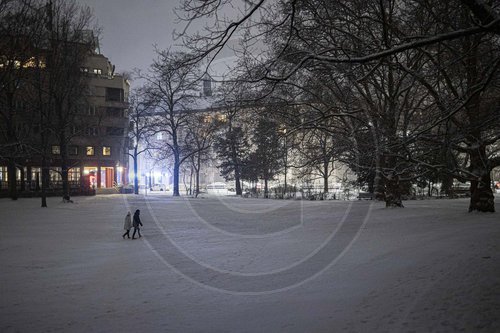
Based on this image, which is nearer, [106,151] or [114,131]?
[114,131]

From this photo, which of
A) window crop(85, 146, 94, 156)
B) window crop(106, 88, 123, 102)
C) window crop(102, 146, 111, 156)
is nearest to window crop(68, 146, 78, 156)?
window crop(85, 146, 94, 156)

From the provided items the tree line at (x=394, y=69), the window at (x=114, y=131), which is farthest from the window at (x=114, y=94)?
the tree line at (x=394, y=69)

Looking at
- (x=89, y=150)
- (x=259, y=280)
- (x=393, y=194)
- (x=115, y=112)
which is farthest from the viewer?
(x=115, y=112)

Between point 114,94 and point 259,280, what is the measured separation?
65.7m

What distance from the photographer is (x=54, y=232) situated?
1791 centimetres

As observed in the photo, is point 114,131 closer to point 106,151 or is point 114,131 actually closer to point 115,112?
point 106,151

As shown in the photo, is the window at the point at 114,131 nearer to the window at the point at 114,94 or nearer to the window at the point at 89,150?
the window at the point at 89,150

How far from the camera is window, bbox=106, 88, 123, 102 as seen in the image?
68856 millimetres

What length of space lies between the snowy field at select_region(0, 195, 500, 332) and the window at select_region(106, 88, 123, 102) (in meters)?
55.0

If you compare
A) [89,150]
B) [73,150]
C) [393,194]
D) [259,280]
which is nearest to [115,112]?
[89,150]

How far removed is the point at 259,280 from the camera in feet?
32.0

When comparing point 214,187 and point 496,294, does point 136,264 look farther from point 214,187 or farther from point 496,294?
point 214,187

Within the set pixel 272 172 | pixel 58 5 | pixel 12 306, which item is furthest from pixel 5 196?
pixel 12 306

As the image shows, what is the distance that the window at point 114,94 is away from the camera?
226ft
